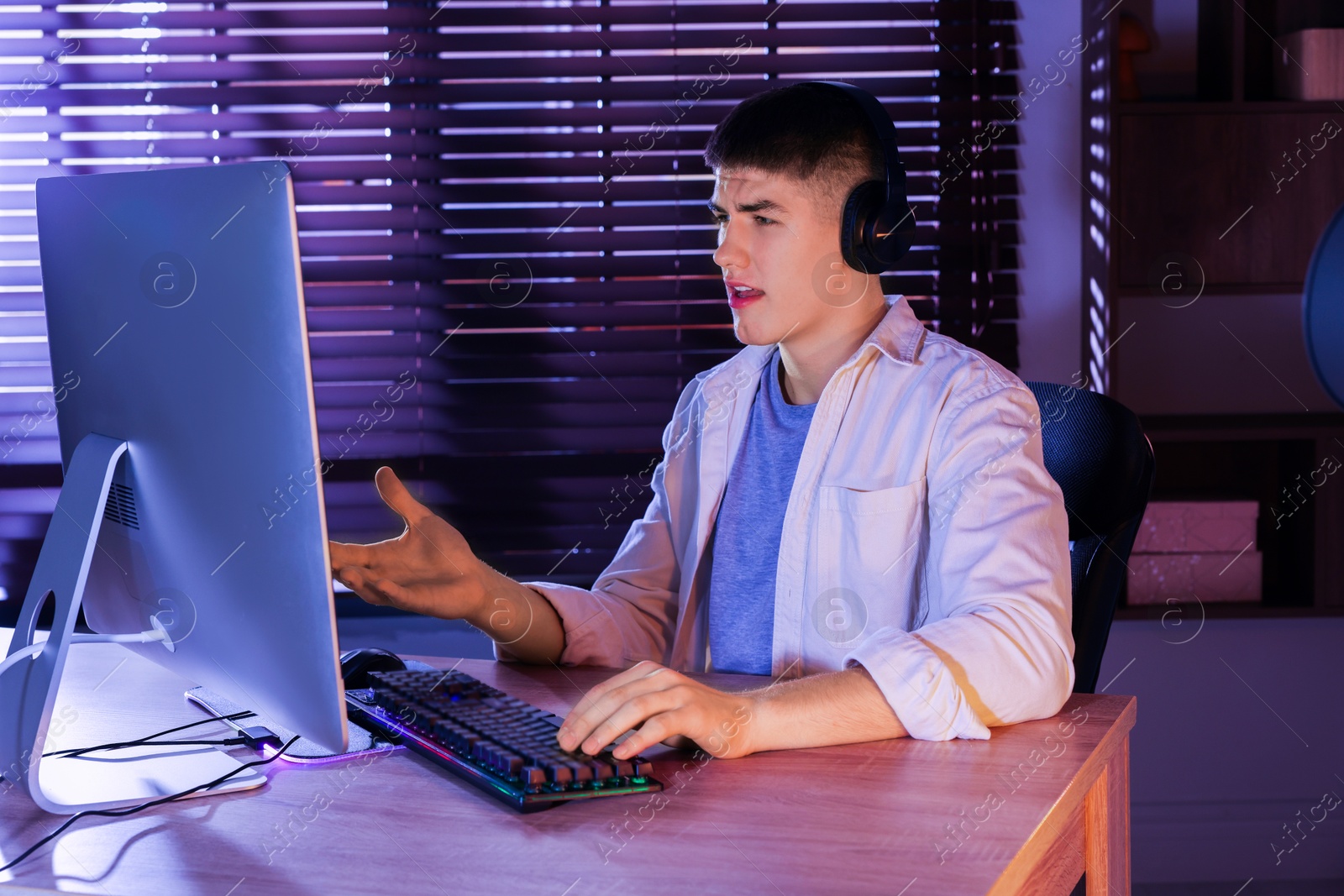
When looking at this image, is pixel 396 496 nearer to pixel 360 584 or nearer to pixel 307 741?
pixel 360 584

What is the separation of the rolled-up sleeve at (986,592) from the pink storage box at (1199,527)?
100 centimetres

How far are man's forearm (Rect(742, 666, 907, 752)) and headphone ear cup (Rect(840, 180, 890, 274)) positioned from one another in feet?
1.88

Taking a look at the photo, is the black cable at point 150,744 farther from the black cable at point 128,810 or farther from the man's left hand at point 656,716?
the man's left hand at point 656,716

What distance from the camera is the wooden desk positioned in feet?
2.43

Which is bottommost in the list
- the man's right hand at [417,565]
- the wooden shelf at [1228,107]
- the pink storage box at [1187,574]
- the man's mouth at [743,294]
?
the pink storage box at [1187,574]

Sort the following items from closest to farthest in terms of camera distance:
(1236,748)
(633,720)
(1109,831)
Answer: (633,720)
(1109,831)
(1236,748)

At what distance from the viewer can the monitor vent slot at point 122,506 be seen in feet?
3.05

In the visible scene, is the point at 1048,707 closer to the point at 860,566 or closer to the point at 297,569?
the point at 860,566

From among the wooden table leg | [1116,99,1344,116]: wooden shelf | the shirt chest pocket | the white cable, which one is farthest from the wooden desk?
[1116,99,1344,116]: wooden shelf

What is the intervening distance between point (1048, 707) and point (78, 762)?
33.1 inches

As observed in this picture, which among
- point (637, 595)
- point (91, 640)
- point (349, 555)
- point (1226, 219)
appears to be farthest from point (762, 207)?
point (1226, 219)

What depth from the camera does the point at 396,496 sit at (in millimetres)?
1183

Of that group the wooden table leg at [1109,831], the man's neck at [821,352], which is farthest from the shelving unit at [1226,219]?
the wooden table leg at [1109,831]

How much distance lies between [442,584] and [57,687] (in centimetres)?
41
